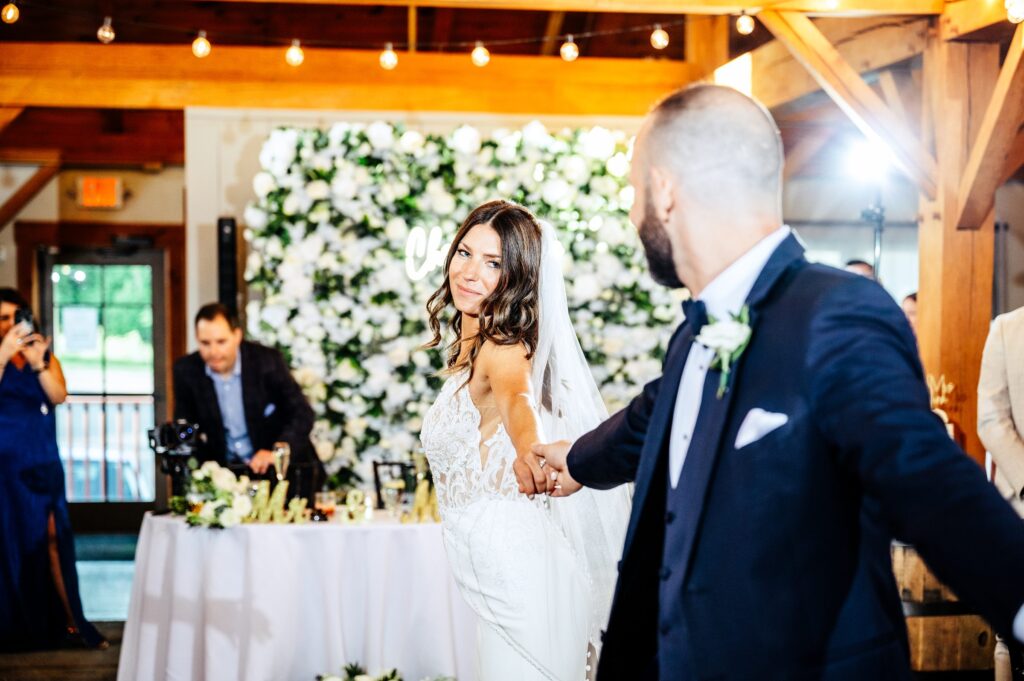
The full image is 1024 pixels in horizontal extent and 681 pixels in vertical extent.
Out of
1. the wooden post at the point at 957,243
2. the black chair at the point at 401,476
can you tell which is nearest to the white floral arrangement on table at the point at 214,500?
the black chair at the point at 401,476

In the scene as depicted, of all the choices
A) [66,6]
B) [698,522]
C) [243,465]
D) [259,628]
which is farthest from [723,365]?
[66,6]

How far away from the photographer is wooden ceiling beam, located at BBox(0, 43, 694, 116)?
22.3ft

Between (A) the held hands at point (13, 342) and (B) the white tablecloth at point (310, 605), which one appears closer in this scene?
(B) the white tablecloth at point (310, 605)

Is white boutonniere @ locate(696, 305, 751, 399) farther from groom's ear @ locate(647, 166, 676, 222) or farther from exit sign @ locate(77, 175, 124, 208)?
exit sign @ locate(77, 175, 124, 208)

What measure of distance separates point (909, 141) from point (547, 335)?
3.21 metres

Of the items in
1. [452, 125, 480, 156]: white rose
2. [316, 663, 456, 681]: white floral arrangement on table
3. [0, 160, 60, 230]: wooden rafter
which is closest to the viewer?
[316, 663, 456, 681]: white floral arrangement on table

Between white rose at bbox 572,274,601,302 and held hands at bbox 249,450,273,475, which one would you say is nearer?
held hands at bbox 249,450,273,475

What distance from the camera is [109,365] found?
9828 mm

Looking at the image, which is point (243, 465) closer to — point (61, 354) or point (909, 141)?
point (909, 141)

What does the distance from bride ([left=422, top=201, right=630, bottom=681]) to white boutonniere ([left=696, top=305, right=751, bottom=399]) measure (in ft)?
4.13

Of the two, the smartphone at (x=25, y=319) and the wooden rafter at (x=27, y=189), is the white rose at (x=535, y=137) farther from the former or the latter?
the wooden rafter at (x=27, y=189)

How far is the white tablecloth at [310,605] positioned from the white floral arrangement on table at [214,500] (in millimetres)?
67

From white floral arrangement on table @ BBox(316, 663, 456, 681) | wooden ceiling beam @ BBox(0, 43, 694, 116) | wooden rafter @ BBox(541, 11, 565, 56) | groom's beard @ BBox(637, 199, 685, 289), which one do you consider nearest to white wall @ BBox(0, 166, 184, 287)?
wooden ceiling beam @ BBox(0, 43, 694, 116)

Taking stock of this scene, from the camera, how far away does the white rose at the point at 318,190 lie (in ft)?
19.6
